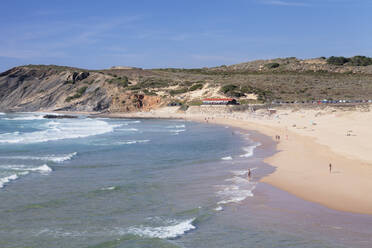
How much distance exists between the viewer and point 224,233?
14141mm

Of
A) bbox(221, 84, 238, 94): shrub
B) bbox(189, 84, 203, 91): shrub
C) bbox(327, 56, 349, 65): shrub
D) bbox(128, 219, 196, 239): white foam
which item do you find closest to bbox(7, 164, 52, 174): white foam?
bbox(128, 219, 196, 239): white foam

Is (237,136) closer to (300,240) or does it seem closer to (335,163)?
(335,163)

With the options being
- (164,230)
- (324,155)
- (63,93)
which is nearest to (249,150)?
(324,155)

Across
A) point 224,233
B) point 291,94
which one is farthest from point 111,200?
point 291,94

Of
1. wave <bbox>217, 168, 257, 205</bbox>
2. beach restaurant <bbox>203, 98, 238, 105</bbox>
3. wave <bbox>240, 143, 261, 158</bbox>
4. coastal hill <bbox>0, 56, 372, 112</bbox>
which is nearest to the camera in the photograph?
wave <bbox>217, 168, 257, 205</bbox>

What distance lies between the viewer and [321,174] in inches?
930

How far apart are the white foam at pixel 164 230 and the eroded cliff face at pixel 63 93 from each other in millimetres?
77866

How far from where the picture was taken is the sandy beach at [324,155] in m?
19.3

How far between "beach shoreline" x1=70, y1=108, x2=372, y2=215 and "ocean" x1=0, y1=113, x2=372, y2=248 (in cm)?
95

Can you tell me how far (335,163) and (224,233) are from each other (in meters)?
15.0

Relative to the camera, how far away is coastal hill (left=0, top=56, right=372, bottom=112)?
289 feet

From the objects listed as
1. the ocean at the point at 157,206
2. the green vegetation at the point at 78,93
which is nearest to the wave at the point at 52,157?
the ocean at the point at 157,206

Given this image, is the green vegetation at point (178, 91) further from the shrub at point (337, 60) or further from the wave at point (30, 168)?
the wave at point (30, 168)

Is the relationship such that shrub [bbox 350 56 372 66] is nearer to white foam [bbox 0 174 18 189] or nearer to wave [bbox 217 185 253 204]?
wave [bbox 217 185 253 204]
